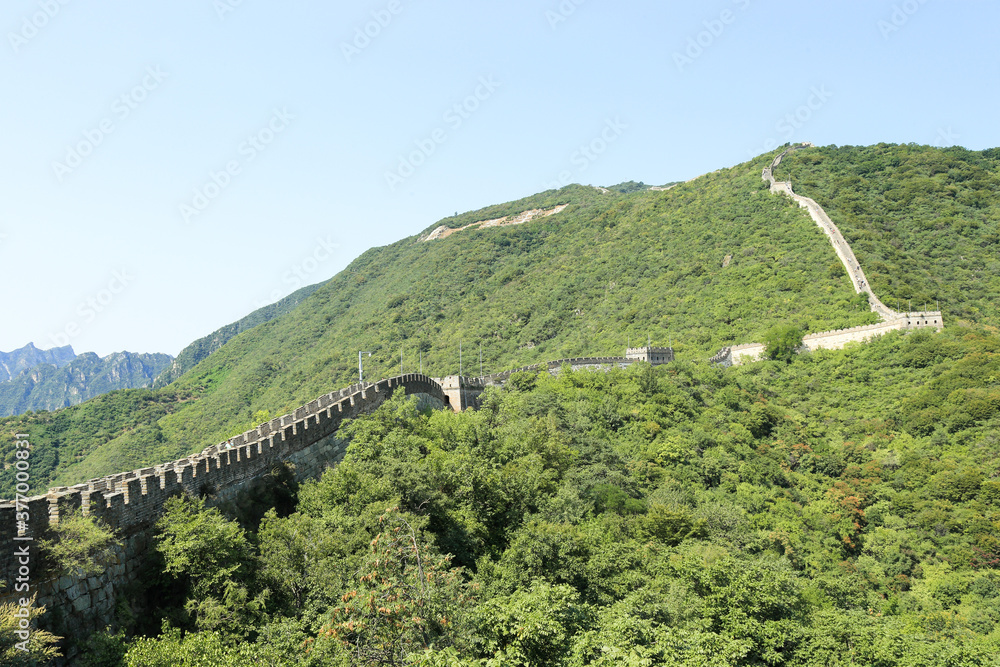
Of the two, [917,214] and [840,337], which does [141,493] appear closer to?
[840,337]

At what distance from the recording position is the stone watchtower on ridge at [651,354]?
73.6 metres

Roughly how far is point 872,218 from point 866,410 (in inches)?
1790

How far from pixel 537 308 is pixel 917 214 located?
2005 inches

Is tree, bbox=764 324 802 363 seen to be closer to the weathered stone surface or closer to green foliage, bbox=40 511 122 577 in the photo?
green foliage, bbox=40 511 122 577

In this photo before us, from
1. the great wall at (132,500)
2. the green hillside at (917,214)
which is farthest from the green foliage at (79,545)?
the green hillside at (917,214)

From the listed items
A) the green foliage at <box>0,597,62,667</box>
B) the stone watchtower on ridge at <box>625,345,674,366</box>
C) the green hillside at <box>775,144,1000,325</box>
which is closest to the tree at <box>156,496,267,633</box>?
the green foliage at <box>0,597,62,667</box>

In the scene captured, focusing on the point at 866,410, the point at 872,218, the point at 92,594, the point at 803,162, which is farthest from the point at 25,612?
the point at 803,162

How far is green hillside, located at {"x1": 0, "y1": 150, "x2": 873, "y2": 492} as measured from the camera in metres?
85.3

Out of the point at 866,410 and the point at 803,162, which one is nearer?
the point at 866,410

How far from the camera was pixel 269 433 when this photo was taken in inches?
1033

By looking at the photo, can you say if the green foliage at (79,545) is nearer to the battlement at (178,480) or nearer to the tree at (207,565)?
the battlement at (178,480)

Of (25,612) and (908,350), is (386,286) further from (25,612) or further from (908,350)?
(25,612)

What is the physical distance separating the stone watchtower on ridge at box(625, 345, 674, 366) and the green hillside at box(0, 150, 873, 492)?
152 inches

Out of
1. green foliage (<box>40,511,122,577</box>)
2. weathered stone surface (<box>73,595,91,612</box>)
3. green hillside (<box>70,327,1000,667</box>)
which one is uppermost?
green foliage (<box>40,511,122,577</box>)
